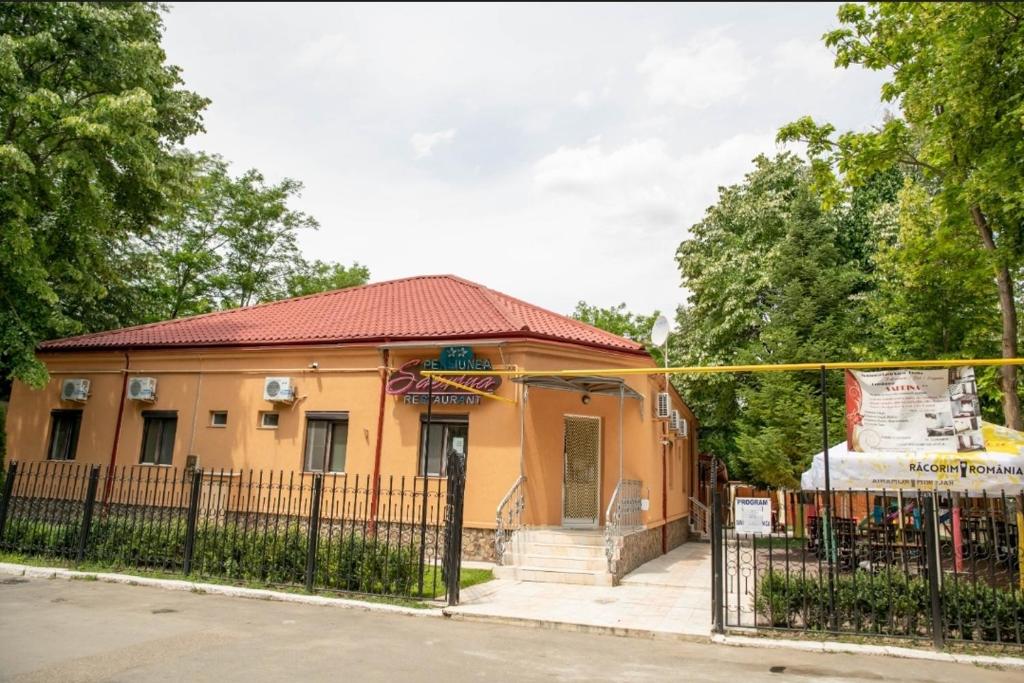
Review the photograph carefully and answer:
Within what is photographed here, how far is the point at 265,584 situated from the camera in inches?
391

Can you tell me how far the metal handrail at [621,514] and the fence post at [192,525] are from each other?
6874 mm

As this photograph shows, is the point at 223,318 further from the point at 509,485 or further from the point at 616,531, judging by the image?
the point at 616,531

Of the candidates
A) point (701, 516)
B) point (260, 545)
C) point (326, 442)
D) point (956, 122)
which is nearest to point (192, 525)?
point (260, 545)

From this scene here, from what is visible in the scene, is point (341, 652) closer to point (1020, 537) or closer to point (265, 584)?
point (265, 584)

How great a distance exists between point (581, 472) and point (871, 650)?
7.25 m

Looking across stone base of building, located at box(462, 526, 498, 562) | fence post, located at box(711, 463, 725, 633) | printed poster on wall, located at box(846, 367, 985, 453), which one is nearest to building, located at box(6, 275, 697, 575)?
stone base of building, located at box(462, 526, 498, 562)

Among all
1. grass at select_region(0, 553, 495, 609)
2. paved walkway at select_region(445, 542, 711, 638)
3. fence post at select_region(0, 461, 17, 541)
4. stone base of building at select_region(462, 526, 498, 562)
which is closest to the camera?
paved walkway at select_region(445, 542, 711, 638)

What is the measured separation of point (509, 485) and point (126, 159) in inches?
449

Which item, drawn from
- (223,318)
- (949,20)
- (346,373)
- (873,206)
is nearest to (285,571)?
(346,373)

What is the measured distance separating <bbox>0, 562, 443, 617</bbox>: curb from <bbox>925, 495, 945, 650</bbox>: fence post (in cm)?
595

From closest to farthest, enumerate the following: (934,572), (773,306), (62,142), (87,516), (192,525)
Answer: (934,572) → (192,525) → (87,516) → (62,142) → (773,306)

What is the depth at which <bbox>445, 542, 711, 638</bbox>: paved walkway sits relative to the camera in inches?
331

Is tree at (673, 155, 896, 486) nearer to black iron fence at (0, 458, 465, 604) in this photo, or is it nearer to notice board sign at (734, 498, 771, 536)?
notice board sign at (734, 498, 771, 536)

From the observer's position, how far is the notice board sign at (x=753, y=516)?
325 inches
